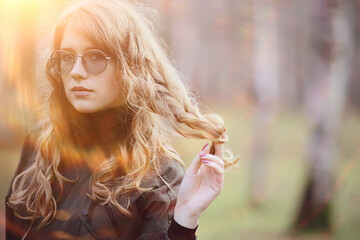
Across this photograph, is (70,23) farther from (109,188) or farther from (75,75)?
(109,188)

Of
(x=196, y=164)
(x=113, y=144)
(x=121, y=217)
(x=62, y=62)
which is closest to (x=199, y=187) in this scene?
(x=196, y=164)

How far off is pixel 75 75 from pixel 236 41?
3355cm

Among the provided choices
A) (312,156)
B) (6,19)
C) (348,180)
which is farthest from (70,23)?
(348,180)

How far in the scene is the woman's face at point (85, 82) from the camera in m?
2.12

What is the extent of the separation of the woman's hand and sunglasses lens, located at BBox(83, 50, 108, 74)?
60cm

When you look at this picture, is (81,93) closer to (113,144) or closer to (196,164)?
(113,144)

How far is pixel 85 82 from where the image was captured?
6.96ft

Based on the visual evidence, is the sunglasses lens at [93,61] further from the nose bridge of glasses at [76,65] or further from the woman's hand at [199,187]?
the woman's hand at [199,187]

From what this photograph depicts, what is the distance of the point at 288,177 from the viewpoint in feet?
43.6

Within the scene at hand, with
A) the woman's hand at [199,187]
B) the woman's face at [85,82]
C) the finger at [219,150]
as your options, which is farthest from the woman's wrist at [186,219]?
the woman's face at [85,82]

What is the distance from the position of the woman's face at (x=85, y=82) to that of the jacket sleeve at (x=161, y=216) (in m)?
0.46

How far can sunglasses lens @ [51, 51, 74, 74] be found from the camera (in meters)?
2.16

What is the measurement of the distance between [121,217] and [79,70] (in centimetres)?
67

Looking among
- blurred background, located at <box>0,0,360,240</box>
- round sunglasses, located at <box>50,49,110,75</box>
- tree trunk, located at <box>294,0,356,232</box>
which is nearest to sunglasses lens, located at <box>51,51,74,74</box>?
round sunglasses, located at <box>50,49,110,75</box>
